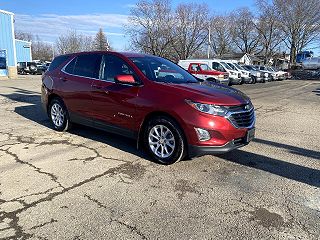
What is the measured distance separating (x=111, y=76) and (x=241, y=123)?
2.48 metres

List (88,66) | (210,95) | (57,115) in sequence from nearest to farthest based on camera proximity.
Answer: (210,95), (88,66), (57,115)

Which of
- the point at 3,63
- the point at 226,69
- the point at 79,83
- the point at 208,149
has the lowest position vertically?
the point at 208,149

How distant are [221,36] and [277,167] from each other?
72.1 m

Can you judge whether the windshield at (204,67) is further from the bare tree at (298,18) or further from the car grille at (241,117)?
the bare tree at (298,18)

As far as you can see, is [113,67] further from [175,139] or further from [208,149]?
[208,149]

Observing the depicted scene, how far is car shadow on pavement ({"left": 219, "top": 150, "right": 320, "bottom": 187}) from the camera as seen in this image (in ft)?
14.9

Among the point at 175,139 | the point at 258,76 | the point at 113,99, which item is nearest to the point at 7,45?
the point at 258,76

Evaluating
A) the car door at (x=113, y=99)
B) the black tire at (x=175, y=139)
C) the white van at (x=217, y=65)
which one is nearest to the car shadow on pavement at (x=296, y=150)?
the black tire at (x=175, y=139)

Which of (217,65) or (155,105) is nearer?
(155,105)

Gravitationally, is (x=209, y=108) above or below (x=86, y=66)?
below

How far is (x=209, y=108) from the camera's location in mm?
4531

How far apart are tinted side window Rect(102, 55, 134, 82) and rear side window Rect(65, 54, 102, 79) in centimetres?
19

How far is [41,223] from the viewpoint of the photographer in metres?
3.25

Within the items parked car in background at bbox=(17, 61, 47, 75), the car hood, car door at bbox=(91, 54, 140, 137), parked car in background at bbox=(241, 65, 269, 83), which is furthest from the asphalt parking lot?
parked car in background at bbox=(17, 61, 47, 75)
